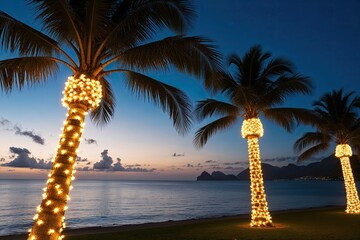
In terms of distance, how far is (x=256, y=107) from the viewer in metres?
13.6

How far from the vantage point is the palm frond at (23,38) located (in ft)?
20.4

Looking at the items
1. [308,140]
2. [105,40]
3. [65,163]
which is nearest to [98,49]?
[105,40]

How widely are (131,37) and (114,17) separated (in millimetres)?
743

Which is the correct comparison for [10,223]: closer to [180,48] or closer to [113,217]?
[113,217]

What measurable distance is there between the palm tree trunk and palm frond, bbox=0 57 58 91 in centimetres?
868

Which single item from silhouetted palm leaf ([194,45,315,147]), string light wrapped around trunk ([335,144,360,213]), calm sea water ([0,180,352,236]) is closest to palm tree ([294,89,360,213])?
string light wrapped around trunk ([335,144,360,213])

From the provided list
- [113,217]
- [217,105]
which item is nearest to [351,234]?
[217,105]

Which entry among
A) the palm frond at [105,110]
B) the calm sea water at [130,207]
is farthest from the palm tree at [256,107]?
the calm sea water at [130,207]

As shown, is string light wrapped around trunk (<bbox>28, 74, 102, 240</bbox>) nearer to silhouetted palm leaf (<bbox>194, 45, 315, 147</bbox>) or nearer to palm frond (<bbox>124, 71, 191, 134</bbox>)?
palm frond (<bbox>124, 71, 191, 134</bbox>)

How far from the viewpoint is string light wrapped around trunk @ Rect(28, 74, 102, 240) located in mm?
5023

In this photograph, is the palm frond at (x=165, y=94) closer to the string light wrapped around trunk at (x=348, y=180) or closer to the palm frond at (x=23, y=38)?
the palm frond at (x=23, y=38)

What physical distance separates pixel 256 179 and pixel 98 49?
9.12 metres

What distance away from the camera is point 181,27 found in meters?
7.00

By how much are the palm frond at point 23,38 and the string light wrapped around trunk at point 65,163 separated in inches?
54.4
